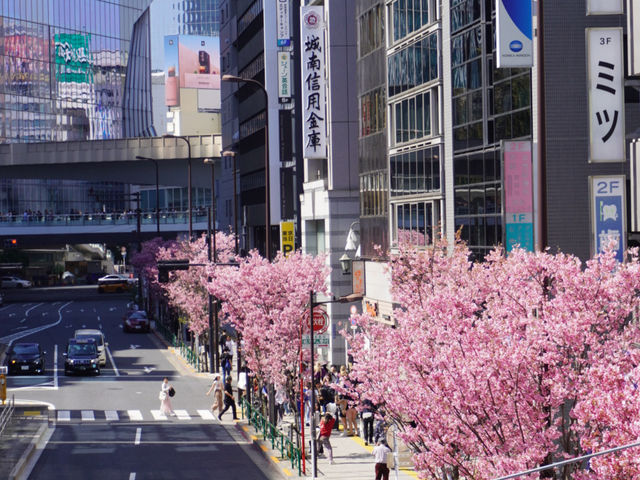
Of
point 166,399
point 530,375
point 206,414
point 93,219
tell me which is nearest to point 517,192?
point 530,375

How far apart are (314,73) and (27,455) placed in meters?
24.4

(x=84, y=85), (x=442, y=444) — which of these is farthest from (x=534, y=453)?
(x=84, y=85)

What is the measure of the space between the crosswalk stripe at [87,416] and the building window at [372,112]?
15.9 metres

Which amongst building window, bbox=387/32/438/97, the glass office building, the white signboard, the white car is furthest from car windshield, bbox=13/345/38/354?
the glass office building

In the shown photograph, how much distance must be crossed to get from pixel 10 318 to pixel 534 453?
282ft

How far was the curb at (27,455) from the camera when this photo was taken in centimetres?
3233

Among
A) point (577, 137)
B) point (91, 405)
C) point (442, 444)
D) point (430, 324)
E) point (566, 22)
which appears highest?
point (566, 22)

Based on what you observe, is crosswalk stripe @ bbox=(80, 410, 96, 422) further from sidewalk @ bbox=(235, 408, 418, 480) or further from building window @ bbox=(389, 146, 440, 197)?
building window @ bbox=(389, 146, 440, 197)

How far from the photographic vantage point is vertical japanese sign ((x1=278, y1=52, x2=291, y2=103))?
67188 mm

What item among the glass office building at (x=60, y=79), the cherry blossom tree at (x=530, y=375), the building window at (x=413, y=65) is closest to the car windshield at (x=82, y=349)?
the building window at (x=413, y=65)

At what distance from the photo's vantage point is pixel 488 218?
3441 centimetres

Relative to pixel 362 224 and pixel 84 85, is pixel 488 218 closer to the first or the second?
pixel 362 224

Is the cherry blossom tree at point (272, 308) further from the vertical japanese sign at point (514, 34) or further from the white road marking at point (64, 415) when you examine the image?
the vertical japanese sign at point (514, 34)

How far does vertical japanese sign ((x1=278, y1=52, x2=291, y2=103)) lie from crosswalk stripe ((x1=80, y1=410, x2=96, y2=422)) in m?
26.4
